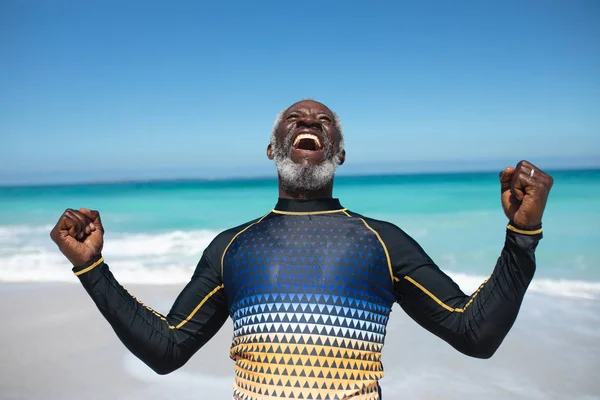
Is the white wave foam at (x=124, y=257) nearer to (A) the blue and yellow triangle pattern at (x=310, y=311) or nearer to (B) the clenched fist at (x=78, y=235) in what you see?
(B) the clenched fist at (x=78, y=235)

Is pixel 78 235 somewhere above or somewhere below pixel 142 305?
above

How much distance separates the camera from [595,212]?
2284cm

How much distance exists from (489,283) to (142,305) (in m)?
1.13

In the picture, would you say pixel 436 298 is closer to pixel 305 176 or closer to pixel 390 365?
pixel 305 176

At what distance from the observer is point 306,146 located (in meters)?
2.28

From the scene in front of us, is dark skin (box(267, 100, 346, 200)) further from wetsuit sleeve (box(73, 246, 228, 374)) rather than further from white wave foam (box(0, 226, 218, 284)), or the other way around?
white wave foam (box(0, 226, 218, 284))

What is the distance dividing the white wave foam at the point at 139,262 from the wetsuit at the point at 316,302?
6795mm

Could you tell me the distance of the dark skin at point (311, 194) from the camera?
170 centimetres

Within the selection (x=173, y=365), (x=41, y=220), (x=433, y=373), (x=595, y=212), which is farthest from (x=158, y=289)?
(x=595, y=212)

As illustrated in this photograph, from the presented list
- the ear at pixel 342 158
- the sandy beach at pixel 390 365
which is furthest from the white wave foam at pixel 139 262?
the ear at pixel 342 158

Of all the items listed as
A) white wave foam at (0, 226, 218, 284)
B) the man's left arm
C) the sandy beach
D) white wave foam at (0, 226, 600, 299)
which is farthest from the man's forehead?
white wave foam at (0, 226, 218, 284)

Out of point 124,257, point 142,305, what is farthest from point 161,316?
point 124,257

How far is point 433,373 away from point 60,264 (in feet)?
26.3

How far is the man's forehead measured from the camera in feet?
7.59
